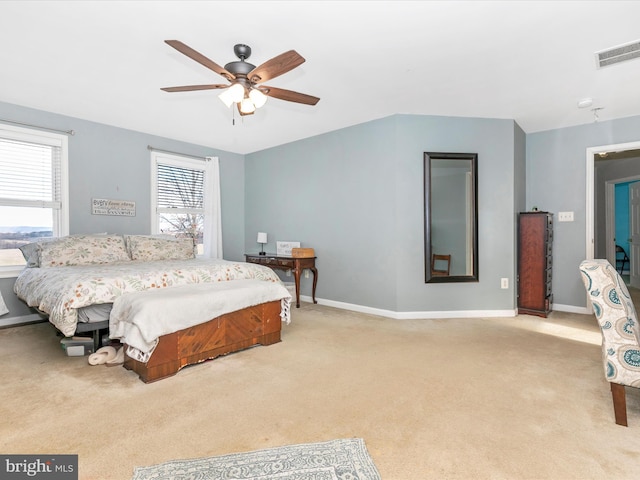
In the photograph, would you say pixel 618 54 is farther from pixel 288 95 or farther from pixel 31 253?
A: pixel 31 253

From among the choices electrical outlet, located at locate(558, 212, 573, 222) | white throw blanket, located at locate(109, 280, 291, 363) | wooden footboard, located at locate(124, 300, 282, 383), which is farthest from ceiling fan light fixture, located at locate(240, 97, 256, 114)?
electrical outlet, located at locate(558, 212, 573, 222)

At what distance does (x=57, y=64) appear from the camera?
2.94m

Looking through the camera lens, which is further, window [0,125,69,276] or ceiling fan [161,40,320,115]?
window [0,125,69,276]

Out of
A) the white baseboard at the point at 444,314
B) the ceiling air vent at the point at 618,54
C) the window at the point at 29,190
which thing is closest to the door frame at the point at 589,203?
the white baseboard at the point at 444,314

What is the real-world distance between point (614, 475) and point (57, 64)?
4540 millimetres

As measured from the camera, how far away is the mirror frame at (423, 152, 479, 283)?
4.11 meters

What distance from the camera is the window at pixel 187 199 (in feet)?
16.5

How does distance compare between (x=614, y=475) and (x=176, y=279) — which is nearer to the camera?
(x=614, y=475)

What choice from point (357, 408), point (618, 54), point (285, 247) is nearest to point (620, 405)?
point (357, 408)

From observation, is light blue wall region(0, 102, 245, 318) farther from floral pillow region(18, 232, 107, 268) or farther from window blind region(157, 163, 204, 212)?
floral pillow region(18, 232, 107, 268)

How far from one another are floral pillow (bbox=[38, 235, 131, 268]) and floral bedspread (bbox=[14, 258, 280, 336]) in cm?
14

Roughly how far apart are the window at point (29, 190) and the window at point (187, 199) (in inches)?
42.9

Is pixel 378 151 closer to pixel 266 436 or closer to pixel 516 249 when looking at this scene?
pixel 516 249

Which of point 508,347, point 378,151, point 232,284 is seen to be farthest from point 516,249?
point 232,284
